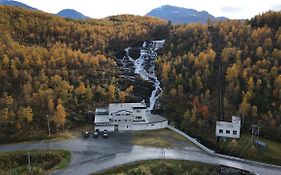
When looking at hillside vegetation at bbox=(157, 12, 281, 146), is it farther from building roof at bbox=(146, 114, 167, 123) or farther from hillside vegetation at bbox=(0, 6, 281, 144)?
building roof at bbox=(146, 114, 167, 123)

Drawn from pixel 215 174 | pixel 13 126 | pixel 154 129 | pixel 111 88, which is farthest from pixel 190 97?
pixel 13 126

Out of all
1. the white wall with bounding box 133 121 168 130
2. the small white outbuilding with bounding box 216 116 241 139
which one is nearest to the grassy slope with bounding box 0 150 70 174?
the white wall with bounding box 133 121 168 130

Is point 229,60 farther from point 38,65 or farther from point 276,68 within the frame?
point 38,65

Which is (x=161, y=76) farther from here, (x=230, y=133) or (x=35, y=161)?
(x=35, y=161)

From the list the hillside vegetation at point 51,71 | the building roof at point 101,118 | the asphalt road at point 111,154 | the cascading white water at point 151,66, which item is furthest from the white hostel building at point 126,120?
the cascading white water at point 151,66

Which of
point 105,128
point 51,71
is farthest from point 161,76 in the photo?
point 105,128

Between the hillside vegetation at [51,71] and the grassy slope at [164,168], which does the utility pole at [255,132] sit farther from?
the hillside vegetation at [51,71]

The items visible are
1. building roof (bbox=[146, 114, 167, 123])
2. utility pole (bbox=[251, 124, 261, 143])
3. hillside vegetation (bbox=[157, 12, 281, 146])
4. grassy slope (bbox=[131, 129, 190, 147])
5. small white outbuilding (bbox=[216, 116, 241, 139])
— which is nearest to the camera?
grassy slope (bbox=[131, 129, 190, 147])
